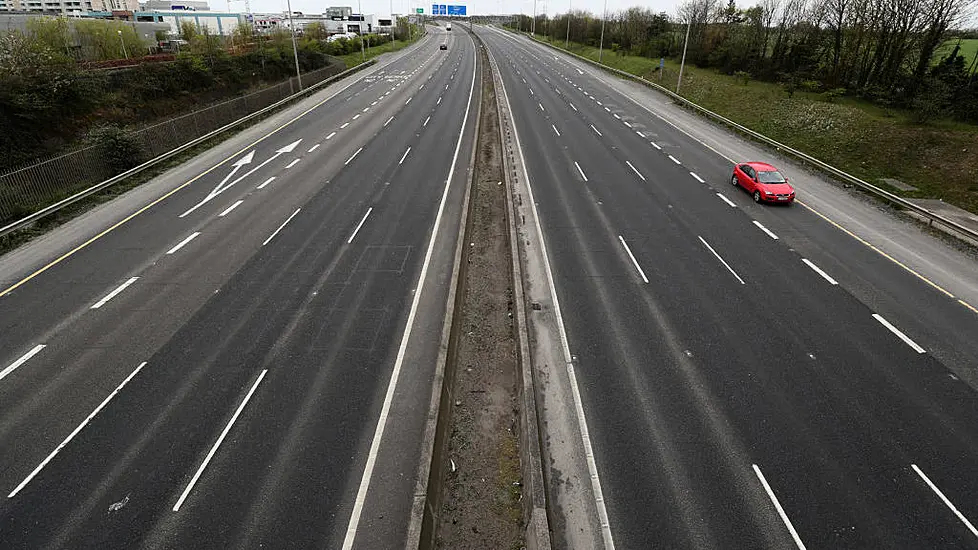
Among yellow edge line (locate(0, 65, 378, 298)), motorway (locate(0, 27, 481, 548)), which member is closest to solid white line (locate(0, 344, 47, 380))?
motorway (locate(0, 27, 481, 548))

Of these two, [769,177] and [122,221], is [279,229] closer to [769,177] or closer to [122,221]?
[122,221]

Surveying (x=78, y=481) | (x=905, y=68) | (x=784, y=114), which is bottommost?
(x=78, y=481)

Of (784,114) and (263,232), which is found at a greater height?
(784,114)

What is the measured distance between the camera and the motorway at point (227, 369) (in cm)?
830

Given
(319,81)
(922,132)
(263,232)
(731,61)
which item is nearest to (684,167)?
(922,132)

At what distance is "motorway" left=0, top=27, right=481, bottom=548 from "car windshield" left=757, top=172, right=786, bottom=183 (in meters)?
14.5

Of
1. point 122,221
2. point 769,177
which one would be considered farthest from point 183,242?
point 769,177

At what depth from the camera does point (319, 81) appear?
181ft

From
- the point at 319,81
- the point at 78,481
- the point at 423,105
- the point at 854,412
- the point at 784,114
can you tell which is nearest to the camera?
the point at 78,481

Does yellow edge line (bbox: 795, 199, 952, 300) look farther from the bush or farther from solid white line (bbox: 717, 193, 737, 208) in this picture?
the bush

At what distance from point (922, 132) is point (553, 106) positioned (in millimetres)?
26269

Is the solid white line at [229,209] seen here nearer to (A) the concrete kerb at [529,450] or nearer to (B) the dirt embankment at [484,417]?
(B) the dirt embankment at [484,417]

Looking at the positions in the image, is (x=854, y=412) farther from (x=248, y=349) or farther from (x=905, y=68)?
(x=905, y=68)

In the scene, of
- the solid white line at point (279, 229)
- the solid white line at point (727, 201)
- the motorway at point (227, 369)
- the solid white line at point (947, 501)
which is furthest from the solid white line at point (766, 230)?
the solid white line at point (279, 229)
